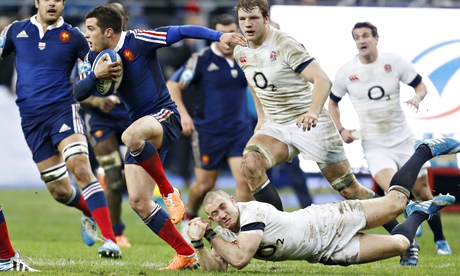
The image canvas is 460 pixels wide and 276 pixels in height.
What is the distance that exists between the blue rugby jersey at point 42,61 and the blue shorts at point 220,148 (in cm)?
272

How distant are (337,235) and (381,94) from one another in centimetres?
347

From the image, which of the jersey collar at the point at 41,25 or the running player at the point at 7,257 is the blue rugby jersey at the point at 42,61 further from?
the running player at the point at 7,257

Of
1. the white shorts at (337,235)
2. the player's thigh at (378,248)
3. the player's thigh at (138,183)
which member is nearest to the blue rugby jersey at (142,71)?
the player's thigh at (138,183)

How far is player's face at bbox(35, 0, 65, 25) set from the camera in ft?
32.6

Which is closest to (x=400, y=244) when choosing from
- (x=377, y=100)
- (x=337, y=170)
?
(x=337, y=170)

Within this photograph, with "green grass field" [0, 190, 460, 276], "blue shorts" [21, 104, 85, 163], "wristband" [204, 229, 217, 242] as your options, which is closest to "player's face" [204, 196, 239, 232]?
"wristband" [204, 229, 217, 242]

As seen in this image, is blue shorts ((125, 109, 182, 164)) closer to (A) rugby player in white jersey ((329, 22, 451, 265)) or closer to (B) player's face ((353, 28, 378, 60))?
(A) rugby player in white jersey ((329, 22, 451, 265))

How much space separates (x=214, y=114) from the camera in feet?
40.9

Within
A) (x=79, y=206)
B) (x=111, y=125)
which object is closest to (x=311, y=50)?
(x=111, y=125)

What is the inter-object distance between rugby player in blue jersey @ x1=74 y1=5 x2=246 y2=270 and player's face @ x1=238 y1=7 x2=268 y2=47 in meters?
0.52

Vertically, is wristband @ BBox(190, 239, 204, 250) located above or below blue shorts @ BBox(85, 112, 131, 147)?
below

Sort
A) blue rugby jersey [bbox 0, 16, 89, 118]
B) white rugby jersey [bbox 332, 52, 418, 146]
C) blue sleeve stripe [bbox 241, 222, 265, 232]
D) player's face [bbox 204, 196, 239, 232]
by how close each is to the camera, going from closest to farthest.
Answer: blue sleeve stripe [bbox 241, 222, 265, 232], player's face [bbox 204, 196, 239, 232], blue rugby jersey [bbox 0, 16, 89, 118], white rugby jersey [bbox 332, 52, 418, 146]

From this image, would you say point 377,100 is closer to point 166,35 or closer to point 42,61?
point 166,35

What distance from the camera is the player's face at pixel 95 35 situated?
8562 mm
